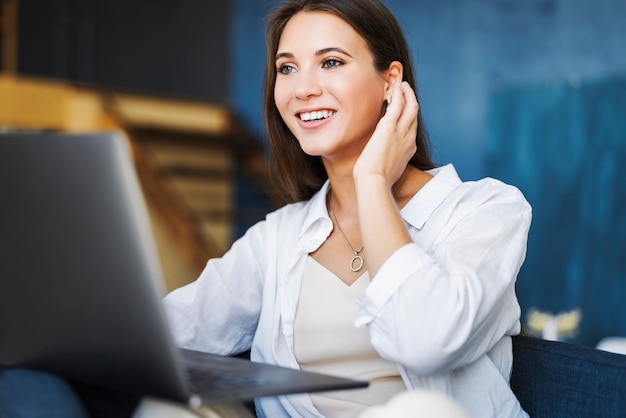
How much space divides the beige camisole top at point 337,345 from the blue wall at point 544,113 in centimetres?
333

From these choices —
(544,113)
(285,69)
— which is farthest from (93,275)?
(544,113)

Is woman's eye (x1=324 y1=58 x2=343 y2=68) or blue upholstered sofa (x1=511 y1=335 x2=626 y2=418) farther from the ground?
woman's eye (x1=324 y1=58 x2=343 y2=68)

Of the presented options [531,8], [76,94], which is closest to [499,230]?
[531,8]

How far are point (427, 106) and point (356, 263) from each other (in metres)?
4.30

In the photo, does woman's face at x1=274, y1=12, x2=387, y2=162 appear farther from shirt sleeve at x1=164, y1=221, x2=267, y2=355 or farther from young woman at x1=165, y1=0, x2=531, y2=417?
shirt sleeve at x1=164, y1=221, x2=267, y2=355

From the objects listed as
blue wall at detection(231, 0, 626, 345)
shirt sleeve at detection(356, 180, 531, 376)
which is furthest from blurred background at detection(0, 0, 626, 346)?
shirt sleeve at detection(356, 180, 531, 376)

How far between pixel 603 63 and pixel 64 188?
15.3 feet

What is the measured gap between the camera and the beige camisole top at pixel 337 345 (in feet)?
5.82

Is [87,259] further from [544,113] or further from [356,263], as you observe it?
[544,113]

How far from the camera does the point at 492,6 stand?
5.90 metres

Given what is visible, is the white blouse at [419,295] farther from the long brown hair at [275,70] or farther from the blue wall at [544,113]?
the blue wall at [544,113]

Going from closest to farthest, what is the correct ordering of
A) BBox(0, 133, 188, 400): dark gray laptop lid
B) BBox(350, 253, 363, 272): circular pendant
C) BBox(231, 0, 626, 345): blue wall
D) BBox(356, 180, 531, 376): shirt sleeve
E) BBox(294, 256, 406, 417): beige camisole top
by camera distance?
BBox(0, 133, 188, 400): dark gray laptop lid < BBox(356, 180, 531, 376): shirt sleeve < BBox(294, 256, 406, 417): beige camisole top < BBox(350, 253, 363, 272): circular pendant < BBox(231, 0, 626, 345): blue wall

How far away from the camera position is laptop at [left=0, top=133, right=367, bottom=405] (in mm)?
1147

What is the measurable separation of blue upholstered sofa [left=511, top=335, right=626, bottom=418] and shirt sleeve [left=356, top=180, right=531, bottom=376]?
0.31ft
